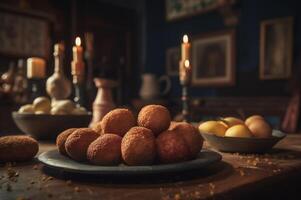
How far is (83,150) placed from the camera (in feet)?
2.60

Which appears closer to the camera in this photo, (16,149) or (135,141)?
(135,141)

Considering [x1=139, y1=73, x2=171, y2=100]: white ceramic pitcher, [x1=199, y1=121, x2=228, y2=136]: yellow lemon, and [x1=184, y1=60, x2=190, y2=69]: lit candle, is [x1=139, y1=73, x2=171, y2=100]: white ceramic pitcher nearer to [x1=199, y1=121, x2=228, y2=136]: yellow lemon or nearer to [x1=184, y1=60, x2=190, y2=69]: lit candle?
[x1=184, y1=60, x2=190, y2=69]: lit candle

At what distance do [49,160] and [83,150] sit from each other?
79mm

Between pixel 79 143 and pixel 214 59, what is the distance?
3869mm

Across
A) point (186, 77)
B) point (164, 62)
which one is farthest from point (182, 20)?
point (186, 77)

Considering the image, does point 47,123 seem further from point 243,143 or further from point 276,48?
point 276,48

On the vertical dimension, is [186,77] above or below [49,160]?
above

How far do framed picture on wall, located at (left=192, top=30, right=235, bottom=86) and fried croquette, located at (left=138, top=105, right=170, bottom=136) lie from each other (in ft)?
11.5

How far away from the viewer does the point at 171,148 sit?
→ 0.77m

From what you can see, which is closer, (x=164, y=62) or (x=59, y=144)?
(x=59, y=144)

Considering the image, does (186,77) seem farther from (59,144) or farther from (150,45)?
(150,45)

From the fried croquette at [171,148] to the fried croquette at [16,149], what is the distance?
0.38m

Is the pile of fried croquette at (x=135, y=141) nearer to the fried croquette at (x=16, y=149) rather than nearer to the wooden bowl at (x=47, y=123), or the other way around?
the fried croquette at (x=16, y=149)

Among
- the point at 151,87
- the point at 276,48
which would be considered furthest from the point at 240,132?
the point at 151,87
